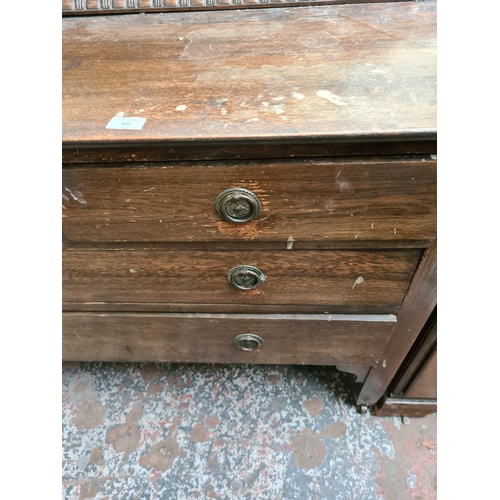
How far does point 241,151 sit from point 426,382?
68 centimetres

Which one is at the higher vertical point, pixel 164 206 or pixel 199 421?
pixel 164 206

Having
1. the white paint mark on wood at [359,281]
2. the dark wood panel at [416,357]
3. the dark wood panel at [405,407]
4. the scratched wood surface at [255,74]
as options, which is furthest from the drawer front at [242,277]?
the dark wood panel at [405,407]

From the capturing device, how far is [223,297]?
692 millimetres

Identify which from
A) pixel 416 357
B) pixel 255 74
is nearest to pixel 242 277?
pixel 255 74

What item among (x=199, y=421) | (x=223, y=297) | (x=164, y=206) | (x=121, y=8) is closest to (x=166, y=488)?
(x=199, y=421)

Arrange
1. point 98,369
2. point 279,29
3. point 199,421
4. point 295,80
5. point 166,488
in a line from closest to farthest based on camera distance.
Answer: point 295,80, point 279,29, point 166,488, point 199,421, point 98,369

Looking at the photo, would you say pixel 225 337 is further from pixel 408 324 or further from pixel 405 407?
pixel 405 407

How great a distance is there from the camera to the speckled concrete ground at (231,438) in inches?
34.6

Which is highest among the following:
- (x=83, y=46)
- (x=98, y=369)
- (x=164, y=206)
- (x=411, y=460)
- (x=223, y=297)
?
(x=83, y=46)

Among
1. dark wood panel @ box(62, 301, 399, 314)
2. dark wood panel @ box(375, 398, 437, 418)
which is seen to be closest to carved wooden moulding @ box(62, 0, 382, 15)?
dark wood panel @ box(62, 301, 399, 314)

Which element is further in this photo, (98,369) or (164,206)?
(98,369)

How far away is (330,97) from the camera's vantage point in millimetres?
483
